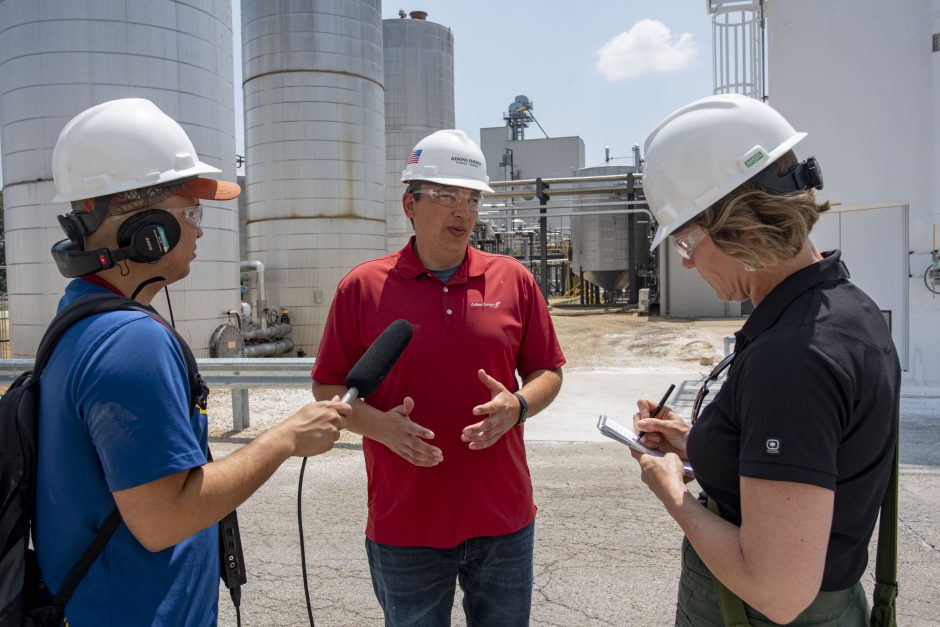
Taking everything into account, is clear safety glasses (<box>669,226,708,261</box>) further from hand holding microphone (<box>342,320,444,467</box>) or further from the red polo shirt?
the red polo shirt

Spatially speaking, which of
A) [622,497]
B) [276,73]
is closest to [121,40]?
[276,73]

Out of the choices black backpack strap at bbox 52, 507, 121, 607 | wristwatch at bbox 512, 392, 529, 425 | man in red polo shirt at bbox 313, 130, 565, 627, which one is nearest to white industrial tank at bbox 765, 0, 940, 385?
man in red polo shirt at bbox 313, 130, 565, 627

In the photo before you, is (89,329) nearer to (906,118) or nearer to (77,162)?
(77,162)

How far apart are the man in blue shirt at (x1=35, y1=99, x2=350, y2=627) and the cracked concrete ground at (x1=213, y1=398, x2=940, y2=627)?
6.21 ft

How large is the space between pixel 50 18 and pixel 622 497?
10.2 metres

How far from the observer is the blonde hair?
1.44 meters

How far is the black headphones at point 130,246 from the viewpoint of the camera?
170 cm

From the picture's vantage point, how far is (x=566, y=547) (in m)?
4.10

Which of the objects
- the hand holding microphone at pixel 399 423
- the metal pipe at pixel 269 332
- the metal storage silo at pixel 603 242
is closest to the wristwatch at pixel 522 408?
the hand holding microphone at pixel 399 423

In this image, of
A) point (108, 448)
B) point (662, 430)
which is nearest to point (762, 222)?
point (662, 430)

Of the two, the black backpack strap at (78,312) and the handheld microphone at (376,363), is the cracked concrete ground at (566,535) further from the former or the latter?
the black backpack strap at (78,312)

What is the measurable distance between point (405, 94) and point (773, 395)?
76.7 ft

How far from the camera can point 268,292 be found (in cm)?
1528

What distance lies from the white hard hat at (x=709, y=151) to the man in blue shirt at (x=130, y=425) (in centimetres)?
104
